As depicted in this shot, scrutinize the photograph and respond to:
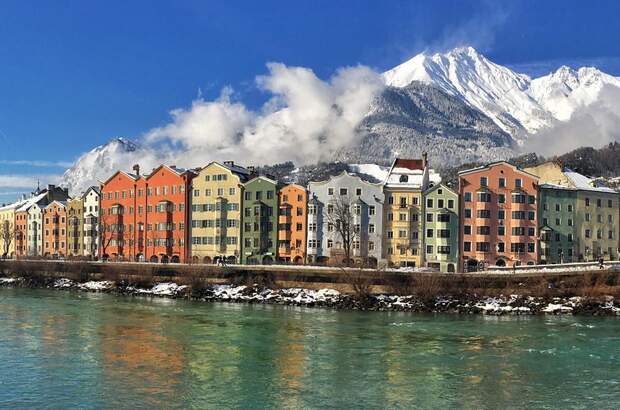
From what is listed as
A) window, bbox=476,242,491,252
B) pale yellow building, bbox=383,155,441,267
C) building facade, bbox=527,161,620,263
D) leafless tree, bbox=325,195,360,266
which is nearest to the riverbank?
leafless tree, bbox=325,195,360,266

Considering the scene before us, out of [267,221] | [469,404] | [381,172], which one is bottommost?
[469,404]

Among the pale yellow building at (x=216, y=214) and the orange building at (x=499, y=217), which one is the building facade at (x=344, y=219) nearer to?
the orange building at (x=499, y=217)

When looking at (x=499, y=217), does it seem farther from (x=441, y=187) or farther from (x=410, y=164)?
(x=410, y=164)

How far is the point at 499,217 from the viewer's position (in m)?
95.0

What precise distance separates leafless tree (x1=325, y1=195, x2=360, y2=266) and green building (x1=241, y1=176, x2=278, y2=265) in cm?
917

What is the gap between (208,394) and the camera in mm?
31469

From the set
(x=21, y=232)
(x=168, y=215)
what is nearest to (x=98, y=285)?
(x=168, y=215)

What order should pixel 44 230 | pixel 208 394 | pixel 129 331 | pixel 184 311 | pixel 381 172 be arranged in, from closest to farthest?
pixel 208 394 < pixel 129 331 < pixel 184 311 < pixel 44 230 < pixel 381 172

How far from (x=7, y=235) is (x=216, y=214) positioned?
62186mm

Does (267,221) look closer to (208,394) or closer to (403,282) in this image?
(403,282)

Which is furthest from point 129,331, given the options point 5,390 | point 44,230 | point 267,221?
point 44,230

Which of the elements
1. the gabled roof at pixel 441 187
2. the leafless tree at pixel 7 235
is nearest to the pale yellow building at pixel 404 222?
the gabled roof at pixel 441 187

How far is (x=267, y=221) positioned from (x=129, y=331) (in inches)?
2202

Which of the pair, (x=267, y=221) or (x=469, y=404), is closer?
(x=469, y=404)
